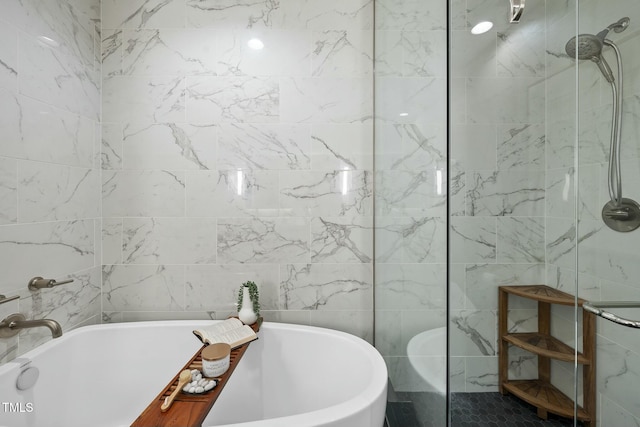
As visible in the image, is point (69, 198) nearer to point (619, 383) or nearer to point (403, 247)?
point (403, 247)

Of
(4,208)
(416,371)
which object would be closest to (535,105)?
(416,371)

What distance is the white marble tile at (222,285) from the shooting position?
157 cm

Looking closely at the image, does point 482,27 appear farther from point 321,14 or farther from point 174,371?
point 174,371

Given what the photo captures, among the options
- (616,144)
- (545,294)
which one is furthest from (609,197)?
(545,294)

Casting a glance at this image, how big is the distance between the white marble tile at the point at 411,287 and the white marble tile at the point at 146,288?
3.52 ft

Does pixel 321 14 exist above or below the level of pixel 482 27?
above

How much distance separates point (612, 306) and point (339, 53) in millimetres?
1550

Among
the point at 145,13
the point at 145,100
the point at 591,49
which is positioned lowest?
the point at 591,49

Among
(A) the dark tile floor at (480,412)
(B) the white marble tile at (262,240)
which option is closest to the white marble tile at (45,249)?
(B) the white marble tile at (262,240)

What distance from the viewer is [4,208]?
111 cm

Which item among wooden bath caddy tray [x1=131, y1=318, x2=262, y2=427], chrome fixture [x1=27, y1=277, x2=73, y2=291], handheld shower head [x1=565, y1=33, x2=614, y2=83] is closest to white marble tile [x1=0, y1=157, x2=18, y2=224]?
chrome fixture [x1=27, y1=277, x2=73, y2=291]

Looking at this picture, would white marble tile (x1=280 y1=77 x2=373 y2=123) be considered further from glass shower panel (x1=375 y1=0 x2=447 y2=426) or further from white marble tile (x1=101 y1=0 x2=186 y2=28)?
white marble tile (x1=101 y1=0 x2=186 y2=28)

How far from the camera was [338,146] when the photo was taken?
5.13ft

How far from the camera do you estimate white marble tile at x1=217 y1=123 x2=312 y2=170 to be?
1.55 meters
